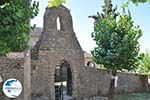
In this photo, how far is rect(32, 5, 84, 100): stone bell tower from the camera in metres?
24.5

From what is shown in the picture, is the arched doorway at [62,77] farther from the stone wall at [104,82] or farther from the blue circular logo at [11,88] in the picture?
→ the blue circular logo at [11,88]

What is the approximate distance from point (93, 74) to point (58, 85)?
2917 millimetres

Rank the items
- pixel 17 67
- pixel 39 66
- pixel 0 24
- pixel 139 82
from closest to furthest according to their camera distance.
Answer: pixel 0 24 < pixel 17 67 < pixel 39 66 < pixel 139 82

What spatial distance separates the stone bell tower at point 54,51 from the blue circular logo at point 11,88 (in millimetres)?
11466

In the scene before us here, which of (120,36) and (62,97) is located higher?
(120,36)

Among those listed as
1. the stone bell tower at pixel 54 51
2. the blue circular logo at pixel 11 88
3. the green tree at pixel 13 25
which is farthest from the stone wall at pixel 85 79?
the green tree at pixel 13 25

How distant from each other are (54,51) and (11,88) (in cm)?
1327

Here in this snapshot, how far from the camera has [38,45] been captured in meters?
25.1

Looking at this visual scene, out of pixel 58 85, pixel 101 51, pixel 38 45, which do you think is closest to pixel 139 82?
pixel 101 51

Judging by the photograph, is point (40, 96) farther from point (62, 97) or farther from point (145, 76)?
point (145, 76)

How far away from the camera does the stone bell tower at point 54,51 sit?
2450cm

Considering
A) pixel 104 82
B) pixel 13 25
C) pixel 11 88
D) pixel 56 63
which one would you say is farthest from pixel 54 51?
pixel 13 25

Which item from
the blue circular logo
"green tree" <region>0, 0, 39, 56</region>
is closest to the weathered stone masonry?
the blue circular logo

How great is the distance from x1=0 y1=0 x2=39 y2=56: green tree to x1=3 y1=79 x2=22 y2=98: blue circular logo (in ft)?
4.05
